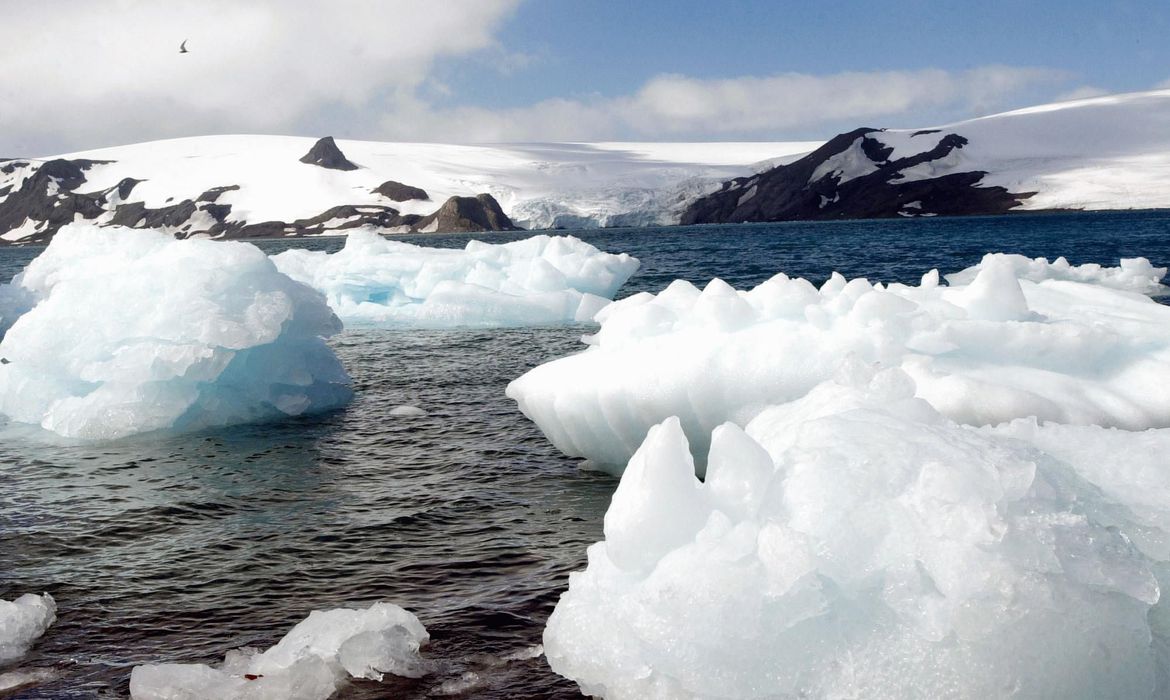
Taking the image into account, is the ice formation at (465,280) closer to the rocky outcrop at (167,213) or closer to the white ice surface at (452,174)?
the white ice surface at (452,174)

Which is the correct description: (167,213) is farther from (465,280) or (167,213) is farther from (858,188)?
(465,280)

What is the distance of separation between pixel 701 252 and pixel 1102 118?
7814cm

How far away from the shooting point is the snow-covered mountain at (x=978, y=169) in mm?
91375

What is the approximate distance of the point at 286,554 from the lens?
20.8 feet

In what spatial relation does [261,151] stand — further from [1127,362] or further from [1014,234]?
[1127,362]

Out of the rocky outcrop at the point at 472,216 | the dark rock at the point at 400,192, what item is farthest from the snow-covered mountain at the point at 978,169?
the dark rock at the point at 400,192

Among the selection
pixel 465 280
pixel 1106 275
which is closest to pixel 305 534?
pixel 465 280

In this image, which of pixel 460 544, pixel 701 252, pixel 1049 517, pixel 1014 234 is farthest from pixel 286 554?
pixel 1014 234

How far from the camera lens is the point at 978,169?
100 m

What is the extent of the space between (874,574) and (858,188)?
107347 mm

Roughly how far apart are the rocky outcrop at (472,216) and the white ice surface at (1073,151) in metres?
44.2

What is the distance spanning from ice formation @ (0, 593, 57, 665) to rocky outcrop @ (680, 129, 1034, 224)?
3820 inches

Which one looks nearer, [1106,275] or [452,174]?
[1106,275]

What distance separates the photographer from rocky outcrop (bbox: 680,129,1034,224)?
320ft
